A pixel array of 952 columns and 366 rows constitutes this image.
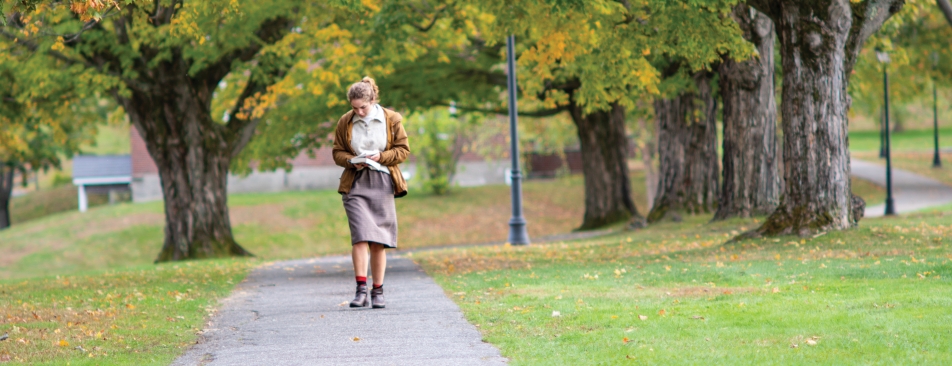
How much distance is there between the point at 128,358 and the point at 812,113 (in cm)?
896

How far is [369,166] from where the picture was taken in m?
7.95

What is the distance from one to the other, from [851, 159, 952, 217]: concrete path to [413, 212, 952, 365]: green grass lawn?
16493 millimetres

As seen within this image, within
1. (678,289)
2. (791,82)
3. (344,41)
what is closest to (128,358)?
(678,289)

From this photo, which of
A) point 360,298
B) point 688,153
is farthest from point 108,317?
point 688,153

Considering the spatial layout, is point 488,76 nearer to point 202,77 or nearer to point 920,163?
point 202,77

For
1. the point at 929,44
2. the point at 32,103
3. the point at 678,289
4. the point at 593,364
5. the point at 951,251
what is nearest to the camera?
the point at 593,364

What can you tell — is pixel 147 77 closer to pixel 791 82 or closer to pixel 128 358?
pixel 791 82

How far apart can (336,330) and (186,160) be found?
1338 centimetres

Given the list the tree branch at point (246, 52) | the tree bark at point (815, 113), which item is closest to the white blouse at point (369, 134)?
the tree bark at point (815, 113)

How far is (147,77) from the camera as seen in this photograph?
1892 cm

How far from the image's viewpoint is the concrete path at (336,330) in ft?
19.2

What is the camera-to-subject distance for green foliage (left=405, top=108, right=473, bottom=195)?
1479 inches

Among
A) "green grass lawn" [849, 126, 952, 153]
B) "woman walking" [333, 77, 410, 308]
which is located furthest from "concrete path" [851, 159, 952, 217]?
"woman walking" [333, 77, 410, 308]

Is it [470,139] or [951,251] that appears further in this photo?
[470,139]
